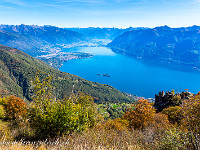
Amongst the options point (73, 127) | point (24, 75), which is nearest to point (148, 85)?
point (24, 75)

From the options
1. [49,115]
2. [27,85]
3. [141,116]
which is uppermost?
[49,115]

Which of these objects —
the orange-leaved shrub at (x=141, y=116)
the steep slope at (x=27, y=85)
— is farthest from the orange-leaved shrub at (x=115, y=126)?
the steep slope at (x=27, y=85)

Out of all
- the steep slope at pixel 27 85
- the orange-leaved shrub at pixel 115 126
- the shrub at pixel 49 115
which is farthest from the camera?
the steep slope at pixel 27 85

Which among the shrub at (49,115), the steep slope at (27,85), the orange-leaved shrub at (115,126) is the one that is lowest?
the steep slope at (27,85)

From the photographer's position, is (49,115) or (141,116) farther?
(141,116)

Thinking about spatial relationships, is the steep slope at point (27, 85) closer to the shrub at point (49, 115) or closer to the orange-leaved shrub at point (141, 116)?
the orange-leaved shrub at point (141, 116)

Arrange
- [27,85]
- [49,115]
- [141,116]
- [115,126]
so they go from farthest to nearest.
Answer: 1. [27,85]
2. [141,116]
3. [115,126]
4. [49,115]

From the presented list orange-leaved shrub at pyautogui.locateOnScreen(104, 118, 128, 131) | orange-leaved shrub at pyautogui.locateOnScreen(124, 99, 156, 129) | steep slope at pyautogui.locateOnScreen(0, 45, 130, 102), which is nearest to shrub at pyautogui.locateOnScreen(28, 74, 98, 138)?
orange-leaved shrub at pyautogui.locateOnScreen(104, 118, 128, 131)

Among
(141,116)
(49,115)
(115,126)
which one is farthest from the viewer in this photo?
(141,116)

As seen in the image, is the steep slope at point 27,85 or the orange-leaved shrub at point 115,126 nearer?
the orange-leaved shrub at point 115,126

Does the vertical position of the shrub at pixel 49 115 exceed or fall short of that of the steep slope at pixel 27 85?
it exceeds it

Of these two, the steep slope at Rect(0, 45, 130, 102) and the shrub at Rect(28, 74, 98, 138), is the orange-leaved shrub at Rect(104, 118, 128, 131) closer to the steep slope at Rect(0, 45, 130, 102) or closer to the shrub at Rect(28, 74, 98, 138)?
the shrub at Rect(28, 74, 98, 138)

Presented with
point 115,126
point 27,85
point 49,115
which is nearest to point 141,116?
point 115,126

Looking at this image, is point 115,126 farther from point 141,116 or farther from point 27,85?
point 27,85
